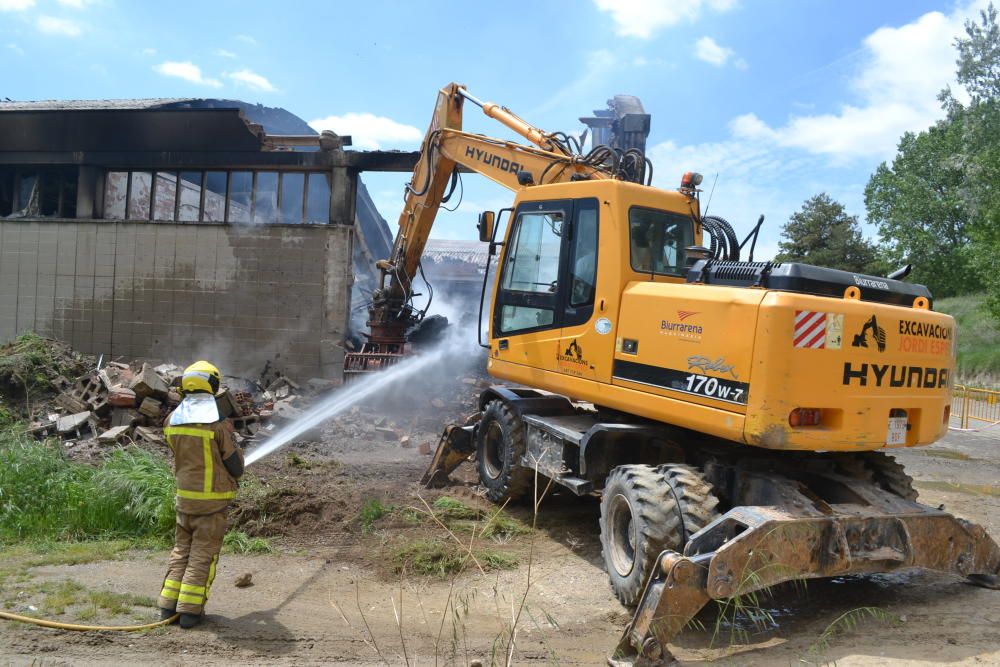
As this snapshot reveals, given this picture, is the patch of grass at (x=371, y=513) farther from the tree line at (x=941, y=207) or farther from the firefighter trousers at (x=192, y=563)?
the tree line at (x=941, y=207)

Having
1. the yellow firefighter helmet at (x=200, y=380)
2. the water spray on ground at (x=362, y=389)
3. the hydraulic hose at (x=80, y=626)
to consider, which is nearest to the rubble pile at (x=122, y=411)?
the water spray on ground at (x=362, y=389)

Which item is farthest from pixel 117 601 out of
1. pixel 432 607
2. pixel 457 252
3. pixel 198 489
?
pixel 457 252

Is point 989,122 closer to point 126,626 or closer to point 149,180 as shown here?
point 149,180

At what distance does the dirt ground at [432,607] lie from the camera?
3.99 meters

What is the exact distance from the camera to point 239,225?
1309 cm

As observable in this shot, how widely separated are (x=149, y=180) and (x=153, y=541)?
10.4m

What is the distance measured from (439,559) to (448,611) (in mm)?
715

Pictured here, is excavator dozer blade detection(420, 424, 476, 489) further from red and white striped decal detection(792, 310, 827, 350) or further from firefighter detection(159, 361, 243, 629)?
red and white striped decal detection(792, 310, 827, 350)

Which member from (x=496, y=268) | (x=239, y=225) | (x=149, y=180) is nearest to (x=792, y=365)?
(x=496, y=268)

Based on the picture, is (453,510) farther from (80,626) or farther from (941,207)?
(941,207)

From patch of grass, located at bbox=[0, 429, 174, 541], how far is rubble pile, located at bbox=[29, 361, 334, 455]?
1.73 meters

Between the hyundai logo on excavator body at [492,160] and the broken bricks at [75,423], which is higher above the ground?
the hyundai logo on excavator body at [492,160]

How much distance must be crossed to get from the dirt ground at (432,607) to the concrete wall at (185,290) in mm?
5952

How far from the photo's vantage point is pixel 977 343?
25.2 m
